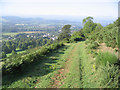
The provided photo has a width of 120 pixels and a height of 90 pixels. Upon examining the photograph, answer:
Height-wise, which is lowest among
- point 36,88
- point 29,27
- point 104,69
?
point 36,88

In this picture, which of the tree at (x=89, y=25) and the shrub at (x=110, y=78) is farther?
the tree at (x=89, y=25)

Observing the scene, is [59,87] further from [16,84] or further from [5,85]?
[5,85]

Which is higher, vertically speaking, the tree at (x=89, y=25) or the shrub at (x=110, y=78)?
the tree at (x=89, y=25)

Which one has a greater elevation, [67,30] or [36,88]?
[67,30]

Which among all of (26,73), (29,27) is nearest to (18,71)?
(26,73)

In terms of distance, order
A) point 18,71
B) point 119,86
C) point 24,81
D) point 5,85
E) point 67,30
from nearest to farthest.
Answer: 1. point 119,86
2. point 5,85
3. point 24,81
4. point 18,71
5. point 67,30

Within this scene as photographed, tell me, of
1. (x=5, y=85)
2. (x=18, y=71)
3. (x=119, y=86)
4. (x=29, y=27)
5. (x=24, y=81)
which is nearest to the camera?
(x=119, y=86)

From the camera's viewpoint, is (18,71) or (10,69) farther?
(18,71)

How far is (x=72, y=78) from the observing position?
19.7 ft

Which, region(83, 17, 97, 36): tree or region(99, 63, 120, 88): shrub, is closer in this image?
region(99, 63, 120, 88): shrub

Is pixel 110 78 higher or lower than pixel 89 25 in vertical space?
lower

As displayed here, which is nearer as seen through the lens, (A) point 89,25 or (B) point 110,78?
(B) point 110,78

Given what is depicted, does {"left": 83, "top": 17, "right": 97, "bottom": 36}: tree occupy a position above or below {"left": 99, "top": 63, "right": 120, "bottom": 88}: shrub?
above

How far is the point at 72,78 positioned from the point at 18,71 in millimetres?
3712
